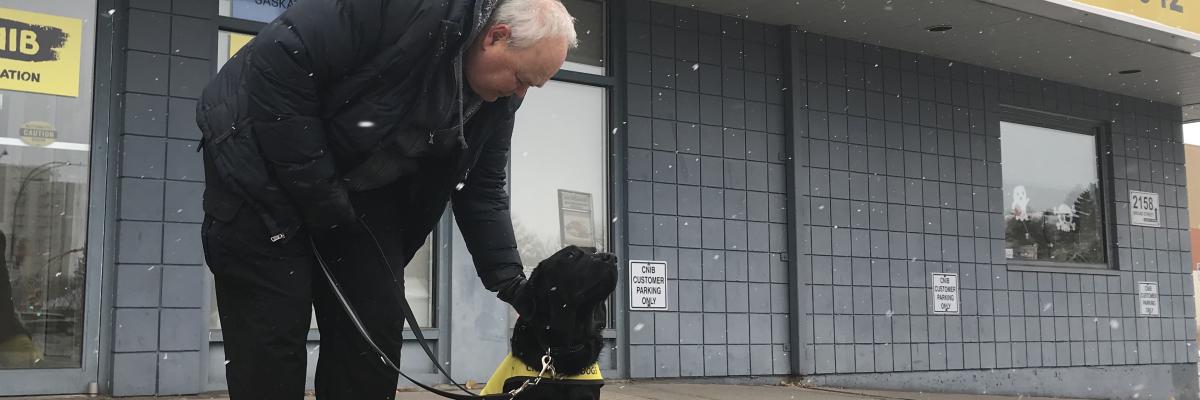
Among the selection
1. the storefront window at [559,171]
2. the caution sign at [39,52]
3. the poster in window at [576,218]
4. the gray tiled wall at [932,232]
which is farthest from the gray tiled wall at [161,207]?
the gray tiled wall at [932,232]

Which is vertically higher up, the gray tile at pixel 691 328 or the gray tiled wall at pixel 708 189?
the gray tiled wall at pixel 708 189

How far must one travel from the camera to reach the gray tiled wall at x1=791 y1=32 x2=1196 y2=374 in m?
8.50

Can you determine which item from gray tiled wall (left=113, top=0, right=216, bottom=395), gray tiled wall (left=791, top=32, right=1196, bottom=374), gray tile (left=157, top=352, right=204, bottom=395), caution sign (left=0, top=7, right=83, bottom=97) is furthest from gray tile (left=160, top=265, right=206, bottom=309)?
gray tiled wall (left=791, top=32, right=1196, bottom=374)

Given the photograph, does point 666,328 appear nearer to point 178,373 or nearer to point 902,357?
point 902,357

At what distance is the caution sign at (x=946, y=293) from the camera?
9156 mm

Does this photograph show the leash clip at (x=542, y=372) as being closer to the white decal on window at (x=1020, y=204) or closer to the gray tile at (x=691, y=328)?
the gray tile at (x=691, y=328)

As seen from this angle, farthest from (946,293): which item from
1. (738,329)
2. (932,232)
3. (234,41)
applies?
(234,41)

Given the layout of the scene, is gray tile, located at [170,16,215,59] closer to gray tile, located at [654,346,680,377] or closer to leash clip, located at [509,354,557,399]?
gray tile, located at [654,346,680,377]

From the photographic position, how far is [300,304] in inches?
95.2

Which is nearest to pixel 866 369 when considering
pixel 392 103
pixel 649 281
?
pixel 649 281

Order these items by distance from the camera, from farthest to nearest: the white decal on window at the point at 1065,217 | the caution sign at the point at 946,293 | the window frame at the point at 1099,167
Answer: the white decal on window at the point at 1065,217 → the window frame at the point at 1099,167 → the caution sign at the point at 946,293

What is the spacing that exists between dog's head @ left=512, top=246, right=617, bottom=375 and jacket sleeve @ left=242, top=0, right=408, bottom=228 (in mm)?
661

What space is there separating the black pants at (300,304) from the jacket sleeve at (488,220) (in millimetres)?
271

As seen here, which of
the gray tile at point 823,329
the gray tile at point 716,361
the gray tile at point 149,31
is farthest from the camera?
the gray tile at point 823,329
